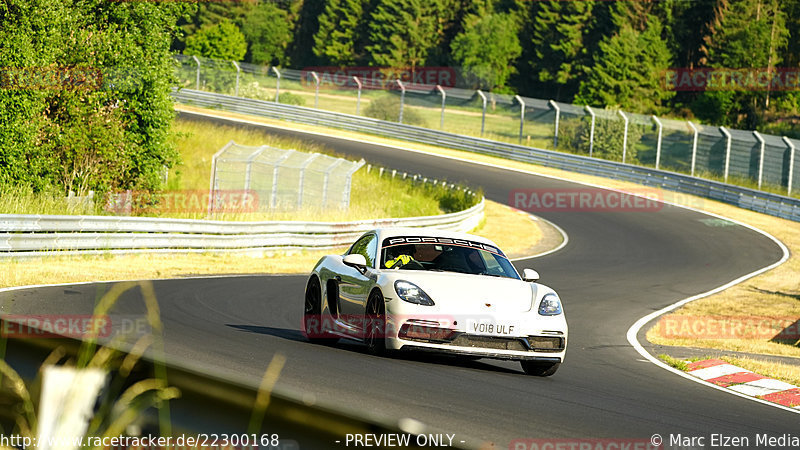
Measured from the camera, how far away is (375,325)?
9.39 meters

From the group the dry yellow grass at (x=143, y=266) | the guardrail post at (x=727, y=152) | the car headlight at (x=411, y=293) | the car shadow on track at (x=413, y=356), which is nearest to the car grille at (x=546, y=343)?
the car shadow on track at (x=413, y=356)

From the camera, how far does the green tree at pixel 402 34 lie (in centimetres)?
10162

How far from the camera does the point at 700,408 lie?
8.33m

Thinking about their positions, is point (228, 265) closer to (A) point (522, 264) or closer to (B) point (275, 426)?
(A) point (522, 264)

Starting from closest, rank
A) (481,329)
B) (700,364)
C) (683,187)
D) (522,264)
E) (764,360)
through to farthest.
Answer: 1. (481,329)
2. (700,364)
3. (764,360)
4. (522,264)
5. (683,187)

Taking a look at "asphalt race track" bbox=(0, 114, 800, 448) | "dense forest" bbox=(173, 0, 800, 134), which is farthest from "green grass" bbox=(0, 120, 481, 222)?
"dense forest" bbox=(173, 0, 800, 134)

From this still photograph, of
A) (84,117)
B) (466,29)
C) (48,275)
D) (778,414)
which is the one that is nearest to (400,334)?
(778,414)

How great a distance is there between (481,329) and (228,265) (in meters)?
13.0

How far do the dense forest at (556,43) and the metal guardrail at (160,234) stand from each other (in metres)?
49.9

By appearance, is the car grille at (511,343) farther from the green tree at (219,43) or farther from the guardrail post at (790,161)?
the green tree at (219,43)

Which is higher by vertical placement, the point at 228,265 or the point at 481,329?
the point at 481,329

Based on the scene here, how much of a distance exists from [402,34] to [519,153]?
185 ft

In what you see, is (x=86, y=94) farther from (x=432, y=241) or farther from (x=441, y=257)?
(x=441, y=257)

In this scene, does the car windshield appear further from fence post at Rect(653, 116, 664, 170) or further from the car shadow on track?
fence post at Rect(653, 116, 664, 170)
